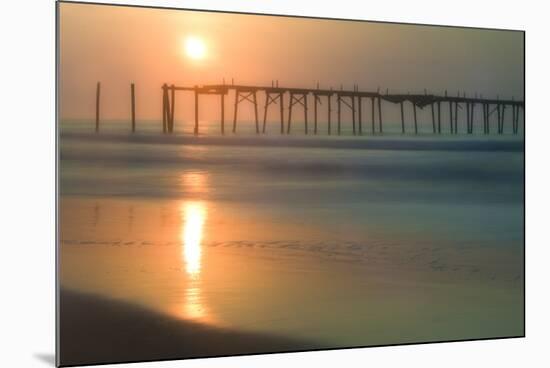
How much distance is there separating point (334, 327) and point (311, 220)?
0.68 m

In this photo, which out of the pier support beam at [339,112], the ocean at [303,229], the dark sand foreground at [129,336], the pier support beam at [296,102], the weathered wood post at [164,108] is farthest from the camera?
the pier support beam at [339,112]

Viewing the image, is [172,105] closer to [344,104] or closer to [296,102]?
[296,102]

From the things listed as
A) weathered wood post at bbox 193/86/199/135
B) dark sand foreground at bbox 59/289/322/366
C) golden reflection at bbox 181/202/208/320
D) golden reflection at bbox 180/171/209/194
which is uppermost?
weathered wood post at bbox 193/86/199/135

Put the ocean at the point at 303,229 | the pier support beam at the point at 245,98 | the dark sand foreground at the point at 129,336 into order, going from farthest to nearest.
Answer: the pier support beam at the point at 245,98 → the ocean at the point at 303,229 → the dark sand foreground at the point at 129,336

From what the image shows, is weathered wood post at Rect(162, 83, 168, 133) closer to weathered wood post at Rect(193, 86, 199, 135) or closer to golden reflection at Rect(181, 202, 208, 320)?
weathered wood post at Rect(193, 86, 199, 135)

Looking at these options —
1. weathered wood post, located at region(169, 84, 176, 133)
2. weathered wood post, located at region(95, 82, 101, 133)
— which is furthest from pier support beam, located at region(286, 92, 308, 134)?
weathered wood post, located at region(95, 82, 101, 133)

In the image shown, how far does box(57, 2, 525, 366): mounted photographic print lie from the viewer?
6656mm

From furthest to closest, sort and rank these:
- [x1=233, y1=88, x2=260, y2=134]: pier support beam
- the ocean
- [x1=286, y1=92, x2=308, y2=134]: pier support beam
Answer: [x1=286, y1=92, x2=308, y2=134]: pier support beam < [x1=233, y1=88, x2=260, y2=134]: pier support beam < the ocean

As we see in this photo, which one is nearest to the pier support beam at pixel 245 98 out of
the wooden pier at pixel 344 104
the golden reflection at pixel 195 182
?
the wooden pier at pixel 344 104

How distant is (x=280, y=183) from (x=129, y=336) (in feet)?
4.28

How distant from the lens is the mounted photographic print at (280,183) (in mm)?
6656

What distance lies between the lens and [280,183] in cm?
705

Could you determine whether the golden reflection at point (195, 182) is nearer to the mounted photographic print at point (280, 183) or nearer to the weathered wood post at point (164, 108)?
the mounted photographic print at point (280, 183)
